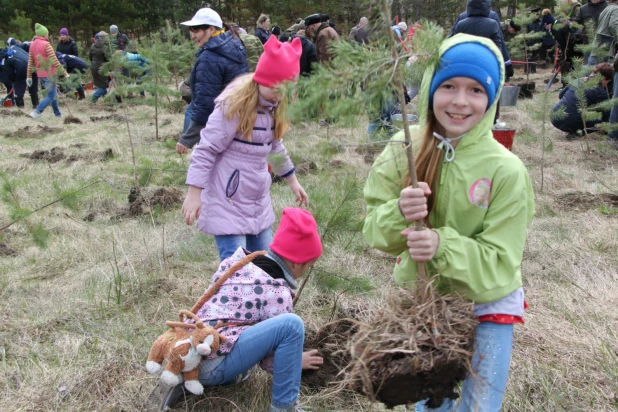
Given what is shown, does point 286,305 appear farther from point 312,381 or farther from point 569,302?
point 569,302

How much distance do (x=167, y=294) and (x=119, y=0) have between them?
2682 cm

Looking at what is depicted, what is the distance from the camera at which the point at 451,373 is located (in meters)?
1.48

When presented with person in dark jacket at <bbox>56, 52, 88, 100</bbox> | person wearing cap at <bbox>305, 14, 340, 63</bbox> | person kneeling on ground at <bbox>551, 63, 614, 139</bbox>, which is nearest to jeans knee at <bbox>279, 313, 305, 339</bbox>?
person kneeling on ground at <bbox>551, 63, 614, 139</bbox>

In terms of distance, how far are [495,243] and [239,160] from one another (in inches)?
60.6

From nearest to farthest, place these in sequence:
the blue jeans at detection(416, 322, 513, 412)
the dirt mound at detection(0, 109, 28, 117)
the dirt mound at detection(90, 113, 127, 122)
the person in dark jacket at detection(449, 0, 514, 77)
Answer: the blue jeans at detection(416, 322, 513, 412) → the person in dark jacket at detection(449, 0, 514, 77) → the dirt mound at detection(90, 113, 127, 122) → the dirt mound at detection(0, 109, 28, 117)

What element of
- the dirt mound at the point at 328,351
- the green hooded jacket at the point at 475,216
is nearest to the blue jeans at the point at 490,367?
the green hooded jacket at the point at 475,216

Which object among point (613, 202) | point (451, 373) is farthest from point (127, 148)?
point (451, 373)

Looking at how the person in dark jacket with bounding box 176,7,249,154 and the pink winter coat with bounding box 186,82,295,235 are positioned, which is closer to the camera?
the pink winter coat with bounding box 186,82,295,235

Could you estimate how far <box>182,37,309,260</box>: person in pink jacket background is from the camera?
2.71 m

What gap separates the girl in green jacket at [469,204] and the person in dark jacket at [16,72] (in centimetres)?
1247

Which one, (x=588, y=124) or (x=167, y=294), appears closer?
(x=167, y=294)

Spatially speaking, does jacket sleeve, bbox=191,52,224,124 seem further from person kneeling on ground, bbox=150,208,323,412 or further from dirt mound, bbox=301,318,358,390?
person kneeling on ground, bbox=150,208,323,412

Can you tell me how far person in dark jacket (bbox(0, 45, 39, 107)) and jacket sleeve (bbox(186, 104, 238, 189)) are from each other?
11.2m

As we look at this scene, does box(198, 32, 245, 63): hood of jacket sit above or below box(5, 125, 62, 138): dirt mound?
above
